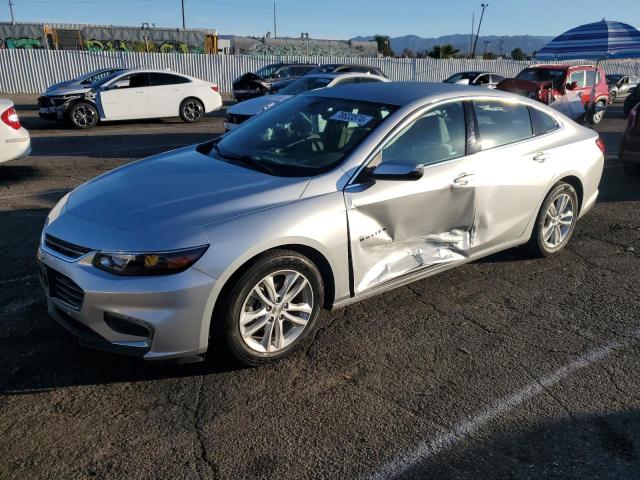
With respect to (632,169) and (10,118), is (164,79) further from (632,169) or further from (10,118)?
(632,169)

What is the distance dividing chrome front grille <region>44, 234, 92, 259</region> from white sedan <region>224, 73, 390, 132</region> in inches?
248

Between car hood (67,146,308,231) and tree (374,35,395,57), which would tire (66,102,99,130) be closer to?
car hood (67,146,308,231)

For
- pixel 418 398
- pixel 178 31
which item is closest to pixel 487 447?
pixel 418 398

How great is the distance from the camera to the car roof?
4125 mm

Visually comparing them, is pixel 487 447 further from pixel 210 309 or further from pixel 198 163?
pixel 198 163

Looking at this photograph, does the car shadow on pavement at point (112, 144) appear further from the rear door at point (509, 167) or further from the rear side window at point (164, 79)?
the rear door at point (509, 167)

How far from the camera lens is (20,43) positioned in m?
35.9

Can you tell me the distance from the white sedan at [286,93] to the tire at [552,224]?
5.02 metres

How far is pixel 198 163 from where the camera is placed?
13.0 feet

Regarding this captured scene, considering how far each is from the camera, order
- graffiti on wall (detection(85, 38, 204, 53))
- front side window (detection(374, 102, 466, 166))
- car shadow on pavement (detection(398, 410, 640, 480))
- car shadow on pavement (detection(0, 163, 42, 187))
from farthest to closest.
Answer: graffiti on wall (detection(85, 38, 204, 53)) < car shadow on pavement (detection(0, 163, 42, 187)) < front side window (detection(374, 102, 466, 166)) < car shadow on pavement (detection(398, 410, 640, 480))

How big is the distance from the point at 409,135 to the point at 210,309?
191 centimetres

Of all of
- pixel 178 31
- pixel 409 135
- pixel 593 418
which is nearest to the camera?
pixel 593 418

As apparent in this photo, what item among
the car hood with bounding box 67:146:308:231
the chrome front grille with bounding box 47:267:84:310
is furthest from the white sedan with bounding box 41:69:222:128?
the chrome front grille with bounding box 47:267:84:310

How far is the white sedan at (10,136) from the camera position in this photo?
7441 mm
